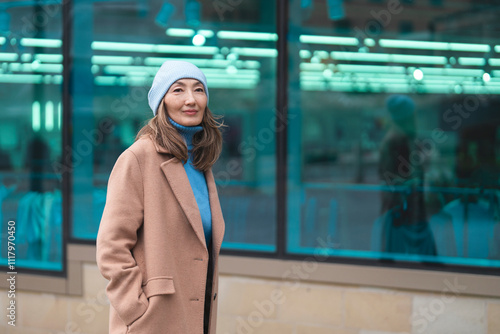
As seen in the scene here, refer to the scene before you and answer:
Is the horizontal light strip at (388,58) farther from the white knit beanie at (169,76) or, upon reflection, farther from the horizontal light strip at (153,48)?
the white knit beanie at (169,76)

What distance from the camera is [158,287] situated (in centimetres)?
254

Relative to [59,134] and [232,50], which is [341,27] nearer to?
[232,50]

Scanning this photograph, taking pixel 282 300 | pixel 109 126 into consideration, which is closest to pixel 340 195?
pixel 282 300

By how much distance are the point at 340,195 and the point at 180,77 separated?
266 centimetres

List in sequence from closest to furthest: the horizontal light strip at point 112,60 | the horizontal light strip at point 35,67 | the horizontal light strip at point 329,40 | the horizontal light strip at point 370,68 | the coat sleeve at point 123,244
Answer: the coat sleeve at point 123,244 → the horizontal light strip at point 370,68 → the horizontal light strip at point 329,40 → the horizontal light strip at point 112,60 → the horizontal light strip at point 35,67

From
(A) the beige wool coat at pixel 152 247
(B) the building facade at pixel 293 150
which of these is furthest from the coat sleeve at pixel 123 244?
(B) the building facade at pixel 293 150

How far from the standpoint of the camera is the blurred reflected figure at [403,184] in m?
4.77

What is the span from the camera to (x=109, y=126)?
18.4 feet

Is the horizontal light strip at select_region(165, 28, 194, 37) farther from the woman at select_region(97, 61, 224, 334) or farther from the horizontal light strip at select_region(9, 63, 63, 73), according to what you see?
the woman at select_region(97, 61, 224, 334)

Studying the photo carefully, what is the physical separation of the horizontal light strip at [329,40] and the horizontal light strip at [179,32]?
1002mm

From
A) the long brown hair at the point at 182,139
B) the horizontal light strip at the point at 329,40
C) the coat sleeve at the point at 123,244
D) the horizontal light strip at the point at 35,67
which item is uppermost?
the horizontal light strip at the point at 329,40

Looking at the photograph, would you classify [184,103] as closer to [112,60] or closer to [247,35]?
[247,35]

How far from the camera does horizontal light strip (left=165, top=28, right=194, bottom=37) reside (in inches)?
212

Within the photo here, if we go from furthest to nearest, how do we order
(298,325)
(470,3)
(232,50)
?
(232,50) < (298,325) < (470,3)
